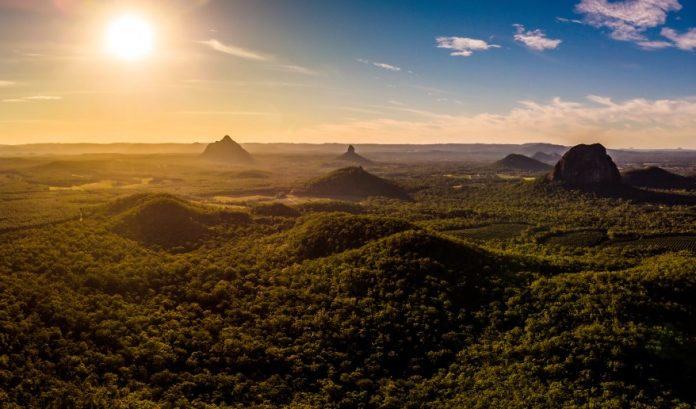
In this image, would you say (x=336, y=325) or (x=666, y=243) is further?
(x=666, y=243)

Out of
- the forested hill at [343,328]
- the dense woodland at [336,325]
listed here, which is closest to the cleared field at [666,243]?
the dense woodland at [336,325]

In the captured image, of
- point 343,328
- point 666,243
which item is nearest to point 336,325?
point 343,328

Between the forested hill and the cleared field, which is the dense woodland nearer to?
the forested hill

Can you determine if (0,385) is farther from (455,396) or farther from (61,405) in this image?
(455,396)

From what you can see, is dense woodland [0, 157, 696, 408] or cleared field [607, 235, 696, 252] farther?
cleared field [607, 235, 696, 252]

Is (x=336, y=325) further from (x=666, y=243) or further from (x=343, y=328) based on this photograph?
(x=666, y=243)

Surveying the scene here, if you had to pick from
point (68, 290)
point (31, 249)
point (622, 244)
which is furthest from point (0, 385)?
point (622, 244)

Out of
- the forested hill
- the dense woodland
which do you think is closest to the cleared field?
the dense woodland

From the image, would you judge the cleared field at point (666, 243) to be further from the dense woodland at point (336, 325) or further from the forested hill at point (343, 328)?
the forested hill at point (343, 328)

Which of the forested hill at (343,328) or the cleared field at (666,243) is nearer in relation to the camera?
the forested hill at (343,328)
